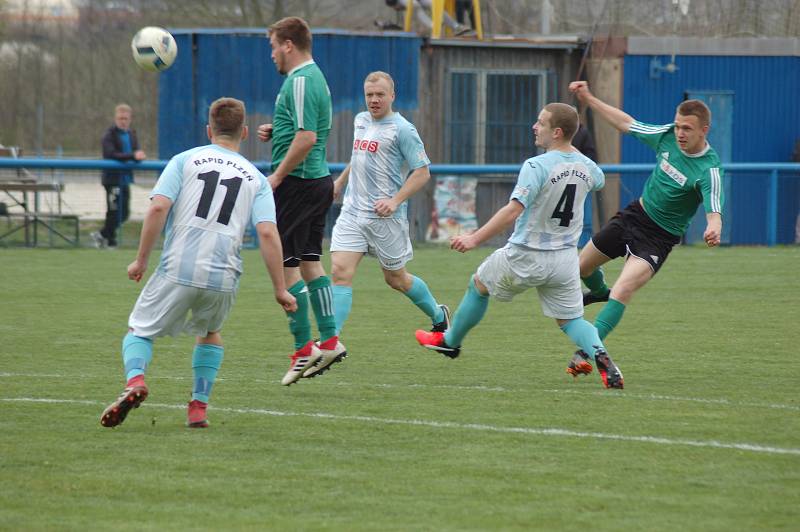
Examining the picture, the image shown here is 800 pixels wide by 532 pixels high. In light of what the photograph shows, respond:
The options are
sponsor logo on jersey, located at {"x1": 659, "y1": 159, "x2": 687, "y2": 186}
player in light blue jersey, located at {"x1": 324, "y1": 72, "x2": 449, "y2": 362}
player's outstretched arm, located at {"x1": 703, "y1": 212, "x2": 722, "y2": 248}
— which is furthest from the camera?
player in light blue jersey, located at {"x1": 324, "y1": 72, "x2": 449, "y2": 362}

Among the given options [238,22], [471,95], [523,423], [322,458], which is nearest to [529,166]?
[523,423]

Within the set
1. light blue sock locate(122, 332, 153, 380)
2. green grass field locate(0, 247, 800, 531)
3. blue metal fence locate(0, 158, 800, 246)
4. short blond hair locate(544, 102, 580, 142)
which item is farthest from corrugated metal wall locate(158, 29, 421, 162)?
light blue sock locate(122, 332, 153, 380)

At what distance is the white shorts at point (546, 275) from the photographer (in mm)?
7484

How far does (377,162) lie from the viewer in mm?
8820

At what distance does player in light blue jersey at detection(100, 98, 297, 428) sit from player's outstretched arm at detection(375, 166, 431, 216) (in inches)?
86.7

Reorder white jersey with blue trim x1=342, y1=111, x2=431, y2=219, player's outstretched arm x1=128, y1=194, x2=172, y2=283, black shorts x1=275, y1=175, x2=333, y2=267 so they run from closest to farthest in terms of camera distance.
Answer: player's outstretched arm x1=128, y1=194, x2=172, y2=283 → black shorts x1=275, y1=175, x2=333, y2=267 → white jersey with blue trim x1=342, y1=111, x2=431, y2=219

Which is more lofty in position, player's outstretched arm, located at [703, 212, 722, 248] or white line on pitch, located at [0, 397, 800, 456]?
player's outstretched arm, located at [703, 212, 722, 248]

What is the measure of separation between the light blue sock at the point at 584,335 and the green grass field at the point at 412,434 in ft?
0.87

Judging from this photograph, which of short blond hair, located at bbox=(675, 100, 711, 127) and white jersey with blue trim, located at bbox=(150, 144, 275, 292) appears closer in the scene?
white jersey with blue trim, located at bbox=(150, 144, 275, 292)

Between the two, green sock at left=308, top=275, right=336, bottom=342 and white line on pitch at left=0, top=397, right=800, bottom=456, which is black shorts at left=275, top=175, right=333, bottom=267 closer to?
green sock at left=308, top=275, right=336, bottom=342

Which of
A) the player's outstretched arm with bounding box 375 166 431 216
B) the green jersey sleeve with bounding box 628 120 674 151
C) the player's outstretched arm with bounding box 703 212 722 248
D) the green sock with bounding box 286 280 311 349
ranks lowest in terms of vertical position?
the green sock with bounding box 286 280 311 349

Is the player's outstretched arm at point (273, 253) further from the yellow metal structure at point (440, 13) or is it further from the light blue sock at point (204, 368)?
the yellow metal structure at point (440, 13)

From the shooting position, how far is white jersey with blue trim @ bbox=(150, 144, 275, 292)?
6004 millimetres

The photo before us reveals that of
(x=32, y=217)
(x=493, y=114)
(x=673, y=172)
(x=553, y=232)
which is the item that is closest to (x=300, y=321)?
(x=553, y=232)
